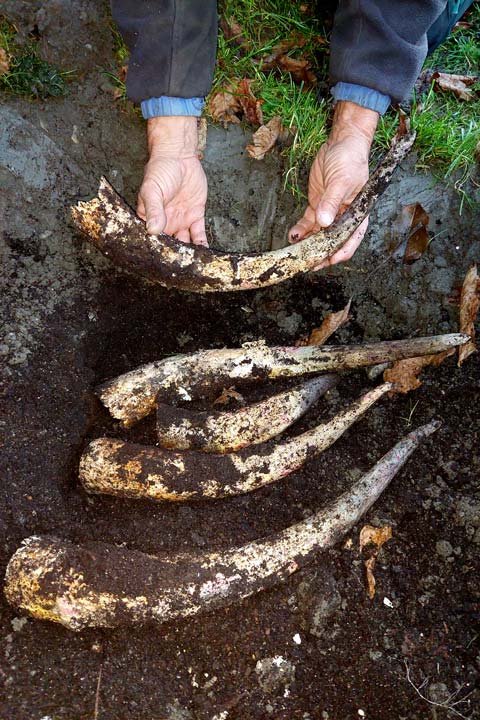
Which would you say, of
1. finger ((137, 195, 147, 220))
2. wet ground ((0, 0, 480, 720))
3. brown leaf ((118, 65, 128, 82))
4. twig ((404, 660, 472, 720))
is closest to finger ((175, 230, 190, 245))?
wet ground ((0, 0, 480, 720))

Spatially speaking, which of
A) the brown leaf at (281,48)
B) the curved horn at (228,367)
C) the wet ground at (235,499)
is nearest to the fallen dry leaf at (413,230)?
the wet ground at (235,499)

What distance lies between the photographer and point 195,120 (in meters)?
2.98

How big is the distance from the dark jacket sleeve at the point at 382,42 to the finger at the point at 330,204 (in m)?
0.53

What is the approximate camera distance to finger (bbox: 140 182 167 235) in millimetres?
2561

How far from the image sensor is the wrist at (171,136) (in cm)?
288

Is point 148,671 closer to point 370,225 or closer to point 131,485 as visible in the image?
point 131,485

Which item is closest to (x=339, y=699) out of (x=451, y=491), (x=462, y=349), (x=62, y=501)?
(x=451, y=491)

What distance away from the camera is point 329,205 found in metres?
2.74

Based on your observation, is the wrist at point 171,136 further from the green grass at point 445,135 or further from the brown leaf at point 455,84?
the brown leaf at point 455,84

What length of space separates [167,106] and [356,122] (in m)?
0.93

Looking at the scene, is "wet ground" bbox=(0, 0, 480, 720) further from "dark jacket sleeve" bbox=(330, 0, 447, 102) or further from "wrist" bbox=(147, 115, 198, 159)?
"dark jacket sleeve" bbox=(330, 0, 447, 102)

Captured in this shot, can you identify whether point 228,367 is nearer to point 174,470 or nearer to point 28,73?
point 174,470

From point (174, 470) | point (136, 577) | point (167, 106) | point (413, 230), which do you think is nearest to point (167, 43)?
point (167, 106)

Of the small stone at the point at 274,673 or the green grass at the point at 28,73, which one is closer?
the small stone at the point at 274,673
